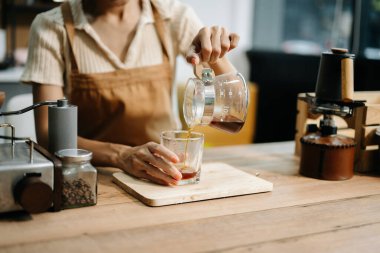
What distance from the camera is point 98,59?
1728 millimetres

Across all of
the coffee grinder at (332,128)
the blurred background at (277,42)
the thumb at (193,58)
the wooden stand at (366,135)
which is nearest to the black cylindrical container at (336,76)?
the coffee grinder at (332,128)

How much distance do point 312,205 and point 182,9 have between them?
971mm

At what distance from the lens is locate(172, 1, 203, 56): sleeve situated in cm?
184

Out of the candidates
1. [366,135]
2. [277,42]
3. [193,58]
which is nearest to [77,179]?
[193,58]

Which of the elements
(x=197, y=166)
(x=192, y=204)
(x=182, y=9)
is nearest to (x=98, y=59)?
(x=182, y=9)

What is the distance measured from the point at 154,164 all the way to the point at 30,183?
35 cm

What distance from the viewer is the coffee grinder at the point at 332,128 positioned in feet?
4.49

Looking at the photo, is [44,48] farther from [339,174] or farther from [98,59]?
[339,174]

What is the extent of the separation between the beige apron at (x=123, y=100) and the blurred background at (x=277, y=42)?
1.75 m

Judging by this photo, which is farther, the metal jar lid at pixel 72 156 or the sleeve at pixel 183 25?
the sleeve at pixel 183 25

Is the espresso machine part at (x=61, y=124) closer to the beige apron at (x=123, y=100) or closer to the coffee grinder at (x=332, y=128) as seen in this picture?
the beige apron at (x=123, y=100)

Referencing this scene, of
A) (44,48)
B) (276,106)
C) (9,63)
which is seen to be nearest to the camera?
(44,48)

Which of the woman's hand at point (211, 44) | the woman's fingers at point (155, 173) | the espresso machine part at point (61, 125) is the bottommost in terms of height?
the woman's fingers at point (155, 173)

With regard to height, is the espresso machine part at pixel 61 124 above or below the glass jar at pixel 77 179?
above
